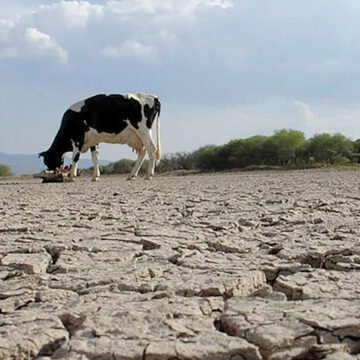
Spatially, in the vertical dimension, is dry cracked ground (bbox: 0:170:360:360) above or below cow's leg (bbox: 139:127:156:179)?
below

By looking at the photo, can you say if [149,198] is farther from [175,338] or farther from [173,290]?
[175,338]

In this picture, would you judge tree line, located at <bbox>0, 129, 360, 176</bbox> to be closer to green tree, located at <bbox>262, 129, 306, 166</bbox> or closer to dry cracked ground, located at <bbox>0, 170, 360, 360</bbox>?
green tree, located at <bbox>262, 129, 306, 166</bbox>

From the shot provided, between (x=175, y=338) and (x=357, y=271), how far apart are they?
48.9 inches

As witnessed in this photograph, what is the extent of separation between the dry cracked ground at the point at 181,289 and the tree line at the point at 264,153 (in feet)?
77.7

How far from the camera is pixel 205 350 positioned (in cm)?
170

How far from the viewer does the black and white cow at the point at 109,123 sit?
1340 centimetres

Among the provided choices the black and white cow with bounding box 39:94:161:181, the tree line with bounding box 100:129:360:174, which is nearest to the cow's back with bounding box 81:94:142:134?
the black and white cow with bounding box 39:94:161:181

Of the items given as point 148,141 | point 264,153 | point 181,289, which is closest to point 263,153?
point 264,153

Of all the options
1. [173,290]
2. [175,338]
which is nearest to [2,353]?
[175,338]

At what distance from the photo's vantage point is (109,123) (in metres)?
13.4

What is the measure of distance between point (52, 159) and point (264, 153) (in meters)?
17.4

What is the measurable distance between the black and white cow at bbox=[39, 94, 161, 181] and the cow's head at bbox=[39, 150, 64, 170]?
33cm

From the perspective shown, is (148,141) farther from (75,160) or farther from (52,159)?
(52,159)

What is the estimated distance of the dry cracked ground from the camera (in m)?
1.75
